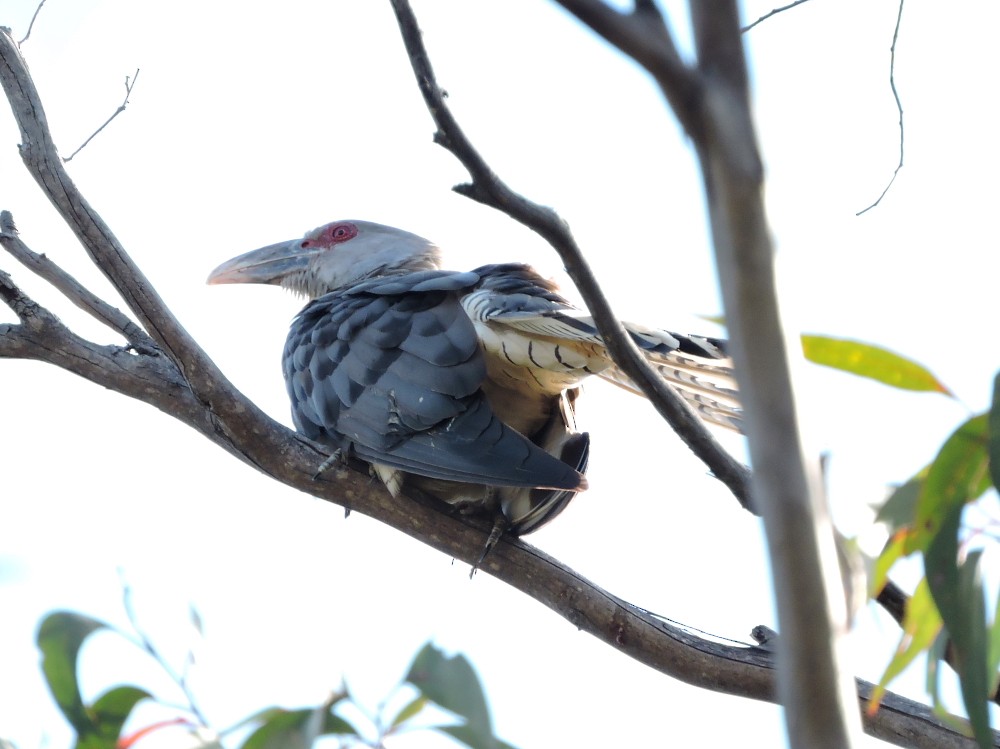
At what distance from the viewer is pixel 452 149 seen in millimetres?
1707

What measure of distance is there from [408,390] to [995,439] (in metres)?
2.26

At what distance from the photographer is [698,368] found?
9.39 feet

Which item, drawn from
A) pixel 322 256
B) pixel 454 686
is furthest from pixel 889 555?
pixel 322 256

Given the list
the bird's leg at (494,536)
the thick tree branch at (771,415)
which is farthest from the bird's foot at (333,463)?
the thick tree branch at (771,415)

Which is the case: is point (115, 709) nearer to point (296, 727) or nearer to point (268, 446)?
point (296, 727)

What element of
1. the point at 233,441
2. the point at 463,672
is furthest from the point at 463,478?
the point at 463,672

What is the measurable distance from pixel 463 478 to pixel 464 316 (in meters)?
0.73

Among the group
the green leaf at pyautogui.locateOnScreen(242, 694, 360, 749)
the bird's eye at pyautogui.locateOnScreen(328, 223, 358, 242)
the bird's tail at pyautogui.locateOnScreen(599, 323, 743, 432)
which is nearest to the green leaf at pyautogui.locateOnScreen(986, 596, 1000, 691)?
the bird's tail at pyautogui.locateOnScreen(599, 323, 743, 432)

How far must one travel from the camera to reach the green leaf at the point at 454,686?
161 cm

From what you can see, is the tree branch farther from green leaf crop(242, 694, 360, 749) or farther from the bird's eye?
the bird's eye

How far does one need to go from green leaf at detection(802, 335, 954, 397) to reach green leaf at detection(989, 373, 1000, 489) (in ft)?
0.27

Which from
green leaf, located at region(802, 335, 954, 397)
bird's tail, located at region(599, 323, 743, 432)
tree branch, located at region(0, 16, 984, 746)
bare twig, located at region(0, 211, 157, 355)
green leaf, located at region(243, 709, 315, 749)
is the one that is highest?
bird's tail, located at region(599, 323, 743, 432)

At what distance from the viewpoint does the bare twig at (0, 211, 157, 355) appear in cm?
335

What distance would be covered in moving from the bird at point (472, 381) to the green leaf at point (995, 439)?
1.20m
